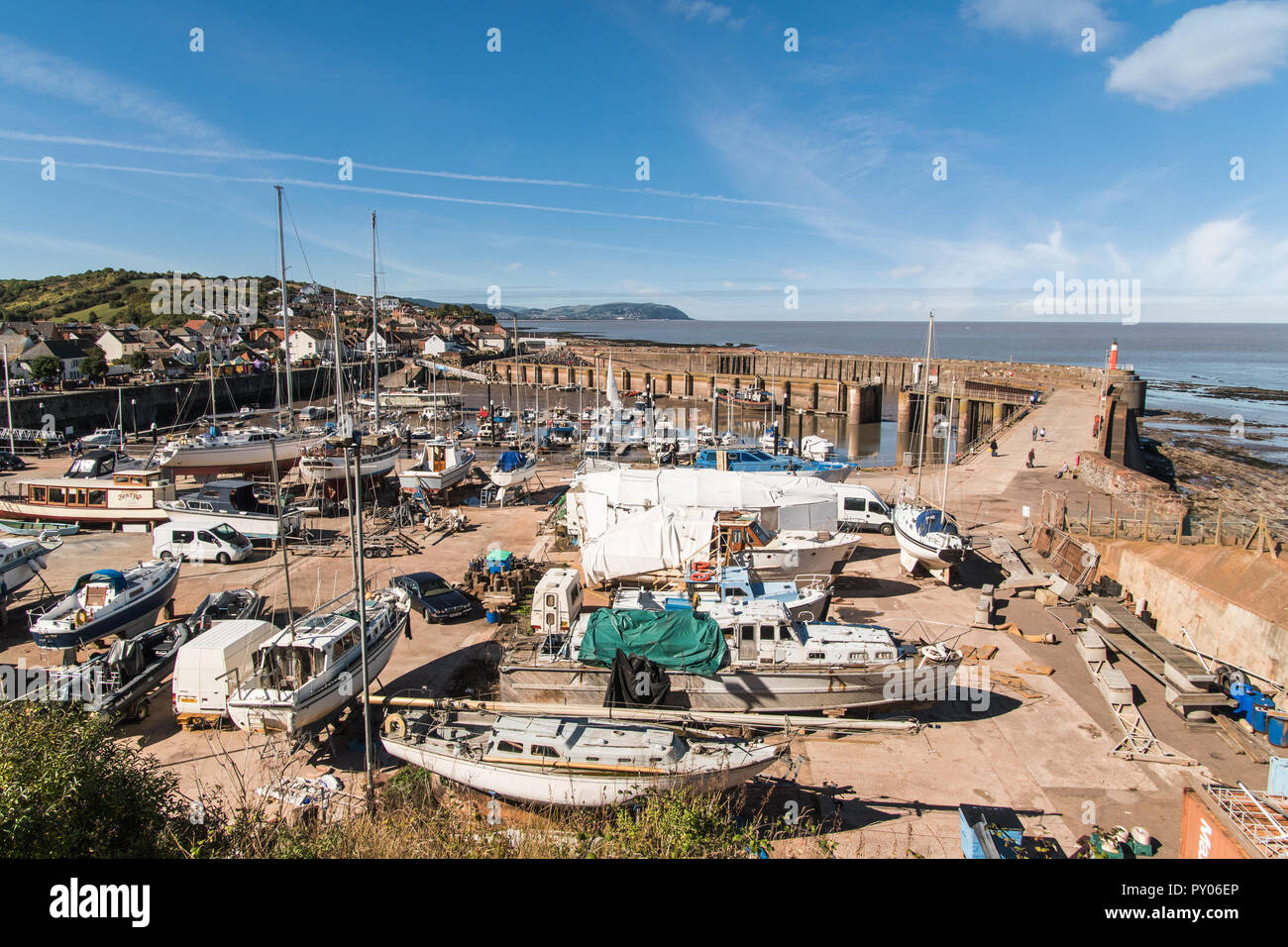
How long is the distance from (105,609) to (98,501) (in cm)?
1300

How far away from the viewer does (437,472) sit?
28812 mm

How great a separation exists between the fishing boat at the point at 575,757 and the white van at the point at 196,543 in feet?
43.9

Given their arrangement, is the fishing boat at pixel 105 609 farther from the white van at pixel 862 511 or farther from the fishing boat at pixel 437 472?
the white van at pixel 862 511

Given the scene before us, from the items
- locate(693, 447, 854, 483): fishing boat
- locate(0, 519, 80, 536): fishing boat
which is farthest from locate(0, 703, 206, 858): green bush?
locate(693, 447, 854, 483): fishing boat

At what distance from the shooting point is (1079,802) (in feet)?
32.0

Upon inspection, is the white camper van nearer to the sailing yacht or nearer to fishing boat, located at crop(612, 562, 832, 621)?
fishing boat, located at crop(612, 562, 832, 621)

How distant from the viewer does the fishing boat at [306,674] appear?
10320mm

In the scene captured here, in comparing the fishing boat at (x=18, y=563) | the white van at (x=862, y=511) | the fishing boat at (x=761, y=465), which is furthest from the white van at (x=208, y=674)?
the fishing boat at (x=761, y=465)

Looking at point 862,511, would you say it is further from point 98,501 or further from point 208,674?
point 98,501

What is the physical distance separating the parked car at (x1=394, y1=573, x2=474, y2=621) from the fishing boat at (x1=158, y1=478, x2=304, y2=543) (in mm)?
6186

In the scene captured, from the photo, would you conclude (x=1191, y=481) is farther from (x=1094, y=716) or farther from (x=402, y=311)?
(x=402, y=311)

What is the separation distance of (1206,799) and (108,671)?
15.7 m

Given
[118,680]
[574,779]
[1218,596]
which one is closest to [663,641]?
[574,779]
